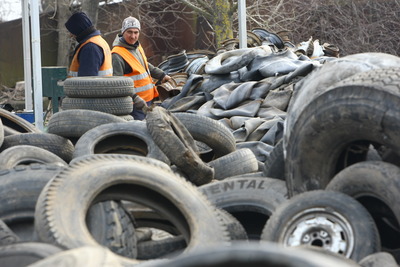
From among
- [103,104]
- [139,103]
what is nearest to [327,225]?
[103,104]

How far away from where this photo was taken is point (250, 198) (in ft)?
16.8

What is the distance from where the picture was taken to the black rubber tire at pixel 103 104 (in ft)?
27.3

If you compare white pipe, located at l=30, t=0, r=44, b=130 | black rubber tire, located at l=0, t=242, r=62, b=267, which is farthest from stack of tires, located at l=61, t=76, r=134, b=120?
black rubber tire, located at l=0, t=242, r=62, b=267

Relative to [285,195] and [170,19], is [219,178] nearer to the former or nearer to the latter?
[285,195]

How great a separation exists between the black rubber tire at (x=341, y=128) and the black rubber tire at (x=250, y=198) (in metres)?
0.21

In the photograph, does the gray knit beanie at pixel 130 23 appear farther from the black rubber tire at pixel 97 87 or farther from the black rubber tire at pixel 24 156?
the black rubber tire at pixel 24 156

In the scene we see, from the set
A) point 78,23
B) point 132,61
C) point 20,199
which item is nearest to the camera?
point 20,199

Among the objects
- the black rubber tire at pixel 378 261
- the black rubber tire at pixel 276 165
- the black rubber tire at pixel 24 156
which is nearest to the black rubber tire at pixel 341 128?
the black rubber tire at pixel 276 165

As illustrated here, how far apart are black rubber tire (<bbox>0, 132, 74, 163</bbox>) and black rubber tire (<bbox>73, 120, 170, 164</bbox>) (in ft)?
1.40

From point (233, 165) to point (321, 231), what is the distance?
9.13 ft

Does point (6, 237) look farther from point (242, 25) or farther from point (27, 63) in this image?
point (242, 25)

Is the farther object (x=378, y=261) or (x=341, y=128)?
(x=341, y=128)

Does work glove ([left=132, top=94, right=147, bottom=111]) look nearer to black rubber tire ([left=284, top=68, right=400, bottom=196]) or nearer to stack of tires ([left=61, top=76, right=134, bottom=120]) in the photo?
stack of tires ([left=61, top=76, right=134, bottom=120])

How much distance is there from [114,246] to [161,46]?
724 inches
